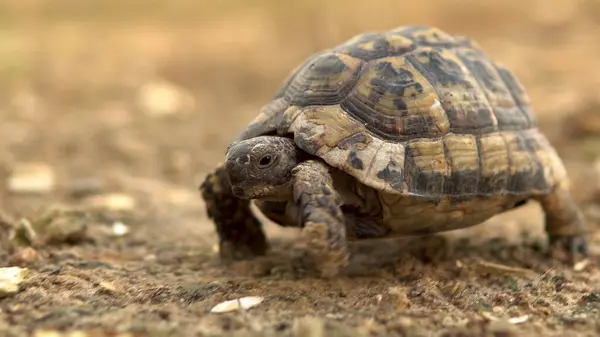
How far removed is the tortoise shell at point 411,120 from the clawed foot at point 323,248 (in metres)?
0.40

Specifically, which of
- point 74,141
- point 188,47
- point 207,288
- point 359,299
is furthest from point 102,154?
point 188,47

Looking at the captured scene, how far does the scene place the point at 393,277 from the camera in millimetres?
3648

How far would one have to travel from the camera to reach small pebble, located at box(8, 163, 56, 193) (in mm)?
5445

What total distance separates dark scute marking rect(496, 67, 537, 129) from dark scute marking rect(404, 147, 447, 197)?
3.29 feet

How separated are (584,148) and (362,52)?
4.17 meters

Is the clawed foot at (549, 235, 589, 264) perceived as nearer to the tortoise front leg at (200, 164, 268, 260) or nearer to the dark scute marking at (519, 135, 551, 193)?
the dark scute marking at (519, 135, 551, 193)

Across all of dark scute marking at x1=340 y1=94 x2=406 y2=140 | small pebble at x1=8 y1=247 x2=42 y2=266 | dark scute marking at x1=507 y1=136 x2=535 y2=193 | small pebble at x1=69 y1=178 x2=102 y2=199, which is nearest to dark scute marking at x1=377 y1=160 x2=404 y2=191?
dark scute marking at x1=340 y1=94 x2=406 y2=140

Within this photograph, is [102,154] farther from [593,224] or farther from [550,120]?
[550,120]

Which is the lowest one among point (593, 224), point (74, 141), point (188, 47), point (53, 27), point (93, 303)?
point (593, 224)

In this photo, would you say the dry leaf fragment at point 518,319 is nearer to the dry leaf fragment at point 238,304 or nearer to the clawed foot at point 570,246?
the dry leaf fragment at point 238,304

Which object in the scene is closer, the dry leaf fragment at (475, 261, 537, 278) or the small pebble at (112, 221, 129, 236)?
the dry leaf fragment at (475, 261, 537, 278)

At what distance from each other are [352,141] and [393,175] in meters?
0.27

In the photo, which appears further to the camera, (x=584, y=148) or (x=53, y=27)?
(x=53, y=27)

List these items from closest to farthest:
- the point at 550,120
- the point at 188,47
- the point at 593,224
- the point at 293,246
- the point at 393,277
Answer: the point at 393,277, the point at 293,246, the point at 593,224, the point at 550,120, the point at 188,47
